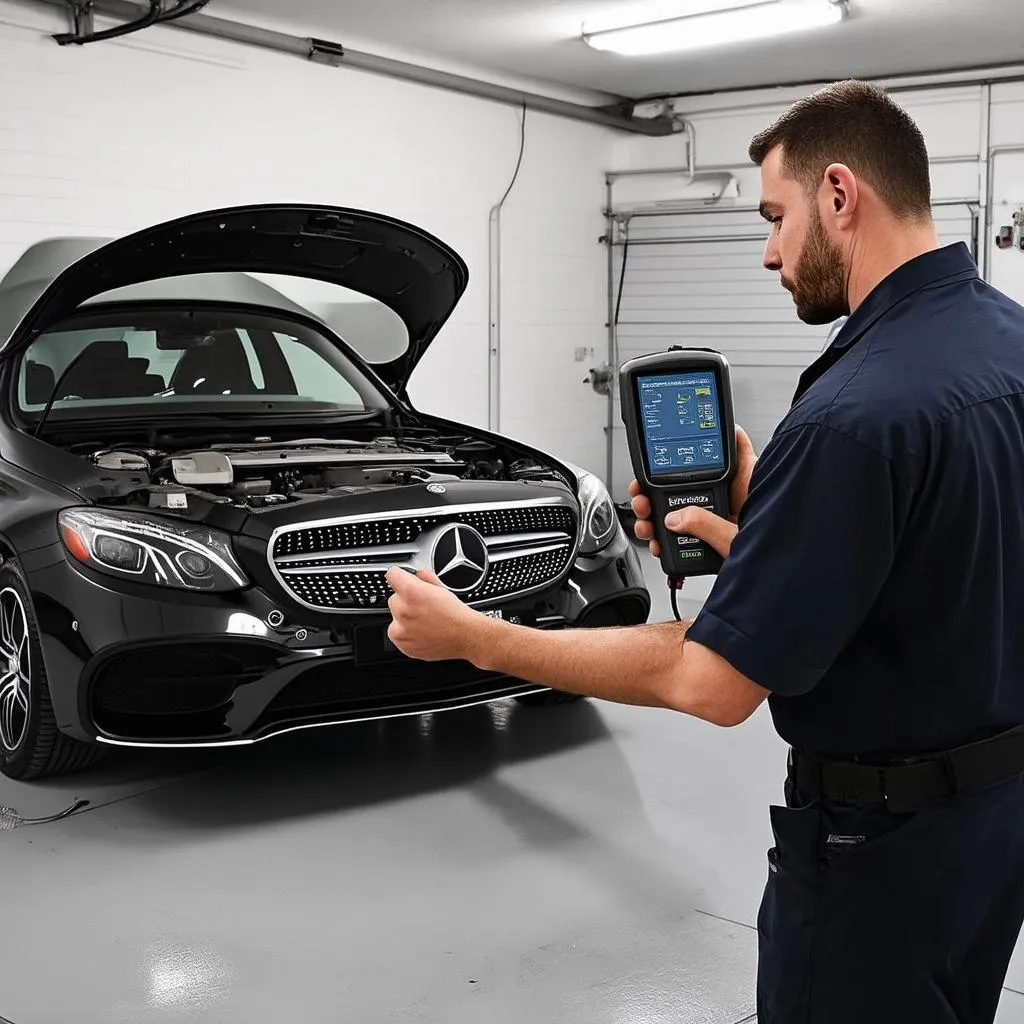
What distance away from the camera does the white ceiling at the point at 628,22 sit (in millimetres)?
7699

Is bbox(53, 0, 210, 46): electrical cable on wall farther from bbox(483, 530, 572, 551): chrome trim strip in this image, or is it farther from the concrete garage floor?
the concrete garage floor

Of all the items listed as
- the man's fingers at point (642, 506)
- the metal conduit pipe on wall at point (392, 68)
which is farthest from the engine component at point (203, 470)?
the metal conduit pipe on wall at point (392, 68)

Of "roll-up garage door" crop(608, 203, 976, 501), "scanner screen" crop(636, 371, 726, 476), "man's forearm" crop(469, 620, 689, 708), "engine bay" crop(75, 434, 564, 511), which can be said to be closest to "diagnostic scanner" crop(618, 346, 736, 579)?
"scanner screen" crop(636, 371, 726, 476)

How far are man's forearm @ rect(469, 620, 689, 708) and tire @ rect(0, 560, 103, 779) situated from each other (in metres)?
2.59

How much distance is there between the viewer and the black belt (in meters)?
1.50

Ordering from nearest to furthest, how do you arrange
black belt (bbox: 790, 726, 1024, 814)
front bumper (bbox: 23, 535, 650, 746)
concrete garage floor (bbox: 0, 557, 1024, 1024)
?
black belt (bbox: 790, 726, 1024, 814) → concrete garage floor (bbox: 0, 557, 1024, 1024) → front bumper (bbox: 23, 535, 650, 746)

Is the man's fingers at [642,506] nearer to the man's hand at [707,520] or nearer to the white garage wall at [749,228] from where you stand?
the man's hand at [707,520]

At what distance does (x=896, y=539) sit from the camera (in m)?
1.40

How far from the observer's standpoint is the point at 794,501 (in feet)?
4.56

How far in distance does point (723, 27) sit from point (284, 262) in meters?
4.13

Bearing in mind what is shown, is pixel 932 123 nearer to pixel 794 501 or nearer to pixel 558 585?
pixel 558 585

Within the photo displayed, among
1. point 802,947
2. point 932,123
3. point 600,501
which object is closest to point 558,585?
point 600,501

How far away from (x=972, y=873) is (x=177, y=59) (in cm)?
Answer: 707

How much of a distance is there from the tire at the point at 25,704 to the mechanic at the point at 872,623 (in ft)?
8.44
